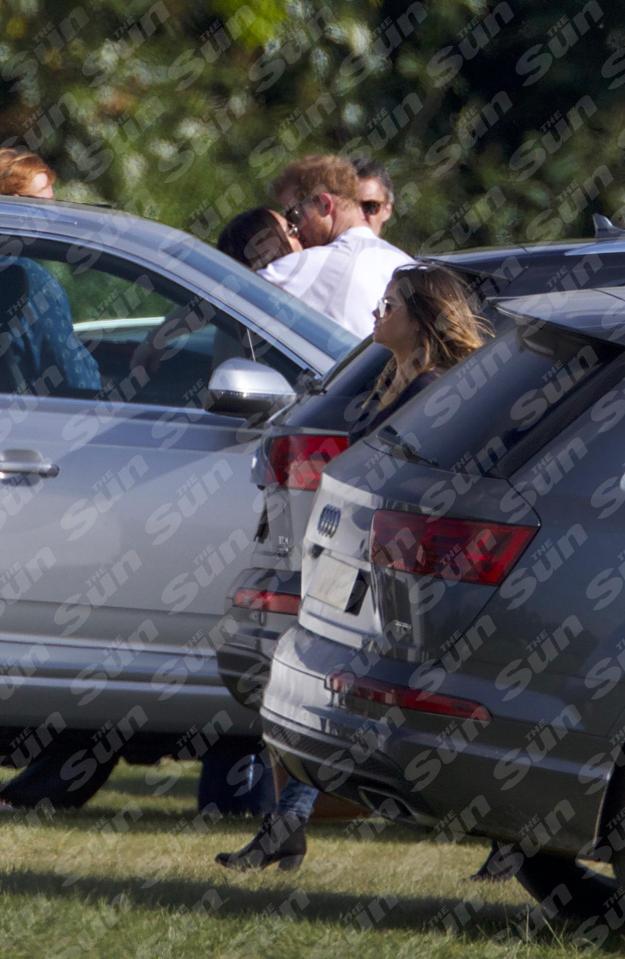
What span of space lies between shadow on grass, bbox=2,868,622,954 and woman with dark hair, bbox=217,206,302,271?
3207 mm

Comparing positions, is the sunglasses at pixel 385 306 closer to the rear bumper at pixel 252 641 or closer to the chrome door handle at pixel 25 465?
the rear bumper at pixel 252 641

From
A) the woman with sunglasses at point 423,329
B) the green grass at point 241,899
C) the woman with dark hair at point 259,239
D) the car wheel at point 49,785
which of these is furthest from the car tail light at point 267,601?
the woman with dark hair at point 259,239

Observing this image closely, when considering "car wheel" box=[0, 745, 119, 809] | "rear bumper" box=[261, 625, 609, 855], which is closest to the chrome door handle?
"car wheel" box=[0, 745, 119, 809]

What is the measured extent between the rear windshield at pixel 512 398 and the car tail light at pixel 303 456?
0.85m

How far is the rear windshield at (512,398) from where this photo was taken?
434cm

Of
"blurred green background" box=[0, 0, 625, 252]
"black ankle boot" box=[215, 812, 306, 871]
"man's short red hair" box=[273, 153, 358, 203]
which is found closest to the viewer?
"black ankle boot" box=[215, 812, 306, 871]

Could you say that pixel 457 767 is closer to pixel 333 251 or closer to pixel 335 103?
pixel 333 251

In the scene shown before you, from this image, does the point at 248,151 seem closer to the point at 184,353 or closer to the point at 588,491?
the point at 184,353

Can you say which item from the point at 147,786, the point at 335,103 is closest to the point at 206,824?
the point at 147,786

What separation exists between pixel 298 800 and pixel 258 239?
115 inches

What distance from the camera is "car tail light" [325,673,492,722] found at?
13.9 ft

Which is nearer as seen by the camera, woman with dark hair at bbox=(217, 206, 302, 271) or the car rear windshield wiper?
the car rear windshield wiper

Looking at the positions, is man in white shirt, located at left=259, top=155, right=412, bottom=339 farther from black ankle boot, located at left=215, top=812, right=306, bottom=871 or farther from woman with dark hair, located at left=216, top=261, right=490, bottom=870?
black ankle boot, located at left=215, top=812, right=306, bottom=871

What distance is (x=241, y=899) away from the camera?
5078 mm
